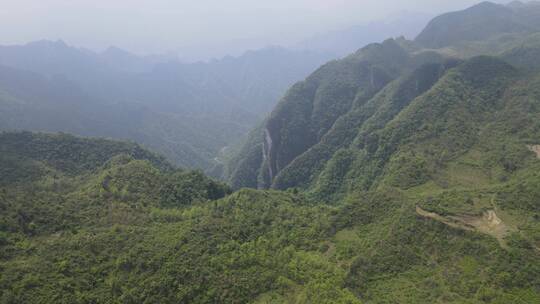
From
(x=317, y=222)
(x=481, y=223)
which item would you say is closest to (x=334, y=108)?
(x=317, y=222)

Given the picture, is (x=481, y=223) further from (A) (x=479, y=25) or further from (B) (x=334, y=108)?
(A) (x=479, y=25)

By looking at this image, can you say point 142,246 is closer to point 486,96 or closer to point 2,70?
point 486,96

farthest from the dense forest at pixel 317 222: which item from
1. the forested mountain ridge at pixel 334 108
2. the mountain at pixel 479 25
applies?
the mountain at pixel 479 25

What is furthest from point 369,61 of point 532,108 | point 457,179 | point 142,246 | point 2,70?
point 2,70

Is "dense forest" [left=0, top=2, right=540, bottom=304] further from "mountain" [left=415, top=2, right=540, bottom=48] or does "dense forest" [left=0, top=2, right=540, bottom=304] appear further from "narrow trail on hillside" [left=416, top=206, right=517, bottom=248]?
"mountain" [left=415, top=2, right=540, bottom=48]

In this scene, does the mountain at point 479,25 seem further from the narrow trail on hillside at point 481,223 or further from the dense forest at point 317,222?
the narrow trail on hillside at point 481,223

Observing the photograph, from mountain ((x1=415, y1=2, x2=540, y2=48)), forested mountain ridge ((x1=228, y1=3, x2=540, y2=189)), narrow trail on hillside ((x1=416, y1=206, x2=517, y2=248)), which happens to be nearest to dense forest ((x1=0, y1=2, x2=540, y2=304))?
narrow trail on hillside ((x1=416, y1=206, x2=517, y2=248))
